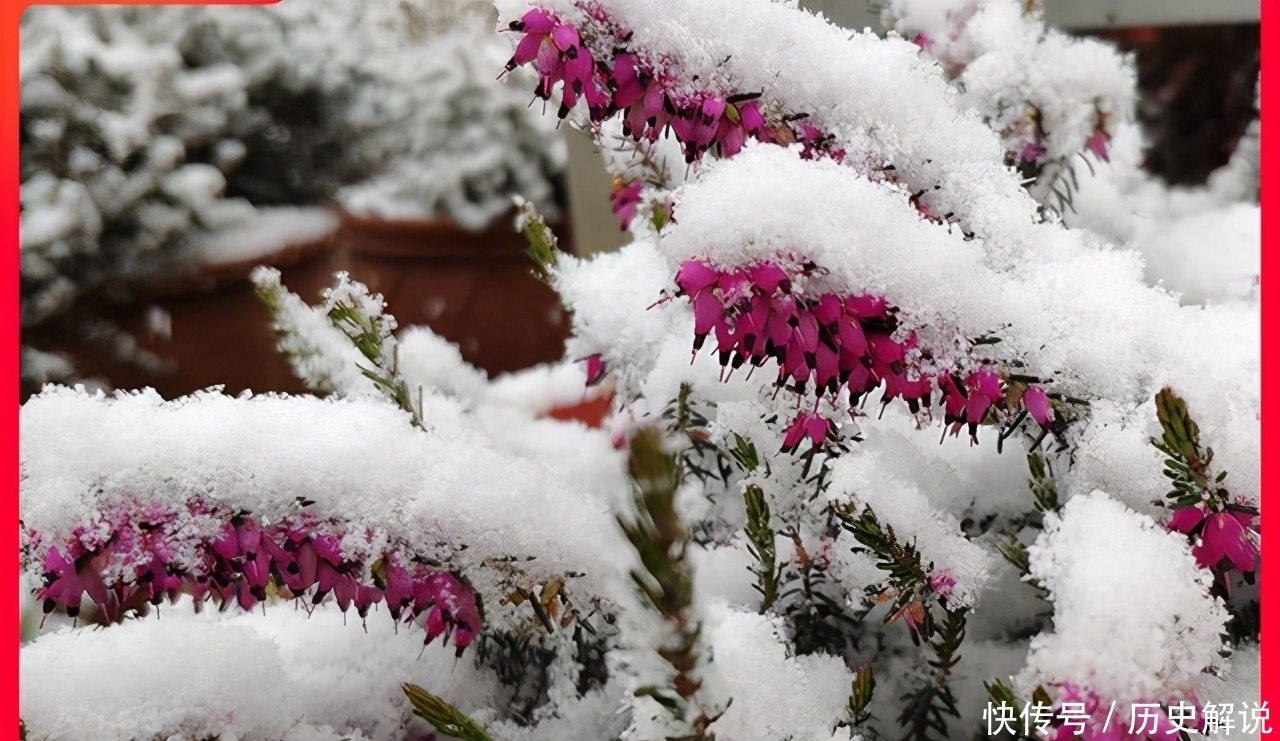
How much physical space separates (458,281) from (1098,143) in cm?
118

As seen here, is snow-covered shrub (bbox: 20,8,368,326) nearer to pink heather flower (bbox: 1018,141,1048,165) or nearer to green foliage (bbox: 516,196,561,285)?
green foliage (bbox: 516,196,561,285)

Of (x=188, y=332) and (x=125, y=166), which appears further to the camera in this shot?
(x=125, y=166)

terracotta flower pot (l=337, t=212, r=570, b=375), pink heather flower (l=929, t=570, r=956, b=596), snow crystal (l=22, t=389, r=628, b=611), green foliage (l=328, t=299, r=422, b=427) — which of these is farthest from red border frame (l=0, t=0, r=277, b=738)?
terracotta flower pot (l=337, t=212, r=570, b=375)

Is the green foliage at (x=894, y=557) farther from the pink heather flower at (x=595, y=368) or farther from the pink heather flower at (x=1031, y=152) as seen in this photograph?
the pink heather flower at (x=1031, y=152)

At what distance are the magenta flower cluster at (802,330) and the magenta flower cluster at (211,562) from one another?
161mm

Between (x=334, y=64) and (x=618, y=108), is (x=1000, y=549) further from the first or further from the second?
(x=334, y=64)

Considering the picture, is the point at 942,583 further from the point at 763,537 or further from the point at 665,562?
the point at 665,562

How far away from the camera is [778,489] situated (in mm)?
480

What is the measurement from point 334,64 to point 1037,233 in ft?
5.54

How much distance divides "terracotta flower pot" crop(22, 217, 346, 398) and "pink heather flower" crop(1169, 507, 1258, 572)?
3.40 feet

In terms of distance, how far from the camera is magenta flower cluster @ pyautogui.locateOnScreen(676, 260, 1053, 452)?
0.33 metres

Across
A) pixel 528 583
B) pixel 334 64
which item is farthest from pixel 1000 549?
pixel 334 64

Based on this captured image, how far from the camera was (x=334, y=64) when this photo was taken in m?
1.86
